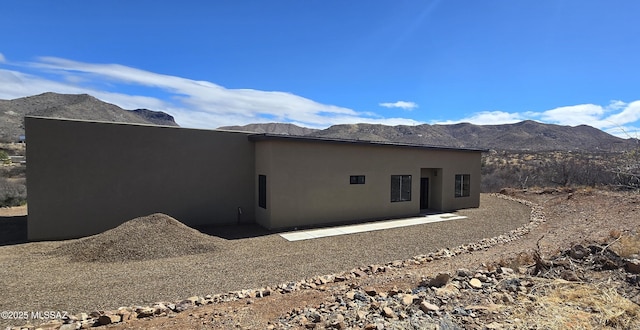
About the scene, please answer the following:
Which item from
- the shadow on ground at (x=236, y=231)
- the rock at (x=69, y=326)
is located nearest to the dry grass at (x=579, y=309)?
the rock at (x=69, y=326)

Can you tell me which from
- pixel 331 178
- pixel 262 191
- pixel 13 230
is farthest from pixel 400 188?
pixel 13 230

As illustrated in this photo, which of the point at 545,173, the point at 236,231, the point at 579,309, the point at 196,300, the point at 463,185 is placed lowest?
the point at 236,231

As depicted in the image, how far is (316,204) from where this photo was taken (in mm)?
12500

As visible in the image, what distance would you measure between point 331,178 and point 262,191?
2.76 m

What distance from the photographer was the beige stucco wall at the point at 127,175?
32.7 ft

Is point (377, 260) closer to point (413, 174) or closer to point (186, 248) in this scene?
point (186, 248)

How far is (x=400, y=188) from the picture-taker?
14.7 m

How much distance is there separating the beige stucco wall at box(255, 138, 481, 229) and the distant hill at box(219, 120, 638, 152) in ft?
129

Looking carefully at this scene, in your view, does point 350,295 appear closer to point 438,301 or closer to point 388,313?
point 388,313

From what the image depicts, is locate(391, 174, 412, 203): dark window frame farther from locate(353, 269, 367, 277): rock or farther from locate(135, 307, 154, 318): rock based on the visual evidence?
locate(135, 307, 154, 318): rock

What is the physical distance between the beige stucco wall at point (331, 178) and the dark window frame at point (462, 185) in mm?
1832

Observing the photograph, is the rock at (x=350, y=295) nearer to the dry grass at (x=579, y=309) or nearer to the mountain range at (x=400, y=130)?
the dry grass at (x=579, y=309)

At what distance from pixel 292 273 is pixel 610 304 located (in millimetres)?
5297

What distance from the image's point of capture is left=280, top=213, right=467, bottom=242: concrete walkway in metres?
10.9
